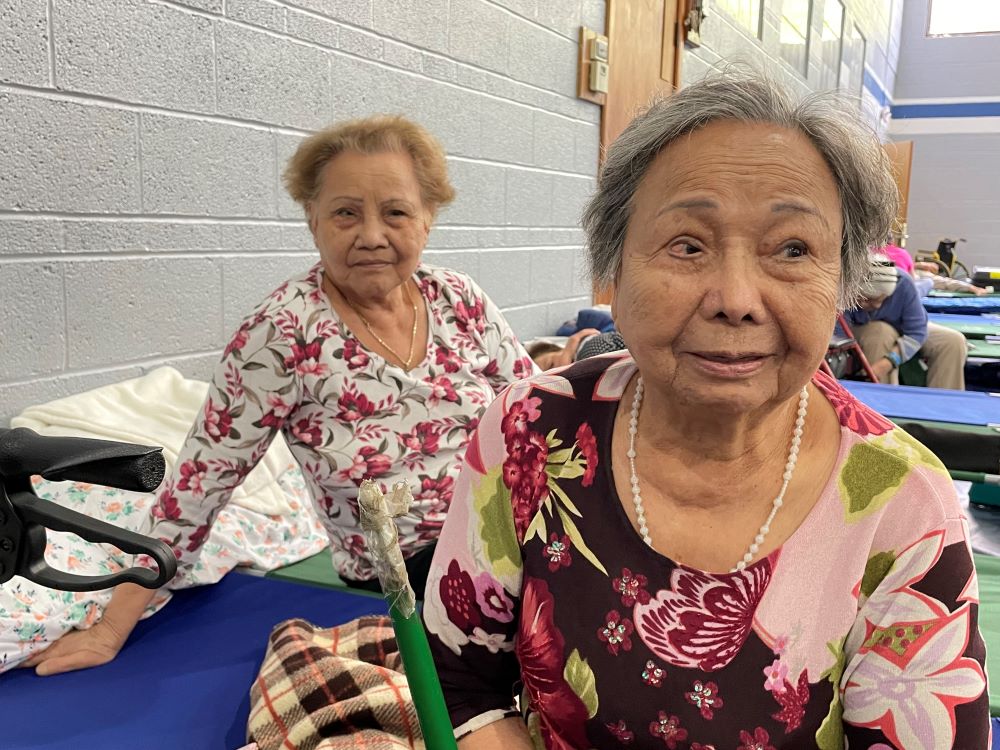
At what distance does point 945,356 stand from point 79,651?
4.81m

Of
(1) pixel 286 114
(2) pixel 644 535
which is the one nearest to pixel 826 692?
(2) pixel 644 535

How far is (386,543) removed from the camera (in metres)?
0.50

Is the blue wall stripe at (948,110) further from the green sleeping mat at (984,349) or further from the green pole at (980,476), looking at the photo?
the green pole at (980,476)

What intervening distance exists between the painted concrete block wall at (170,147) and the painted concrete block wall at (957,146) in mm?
10777

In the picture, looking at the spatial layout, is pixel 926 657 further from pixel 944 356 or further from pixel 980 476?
pixel 944 356

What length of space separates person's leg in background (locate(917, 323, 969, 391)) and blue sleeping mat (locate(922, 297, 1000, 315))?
196 cm

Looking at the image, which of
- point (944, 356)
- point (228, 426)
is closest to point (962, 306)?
point (944, 356)

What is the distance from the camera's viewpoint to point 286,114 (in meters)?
2.53

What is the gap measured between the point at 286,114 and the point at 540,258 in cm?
181

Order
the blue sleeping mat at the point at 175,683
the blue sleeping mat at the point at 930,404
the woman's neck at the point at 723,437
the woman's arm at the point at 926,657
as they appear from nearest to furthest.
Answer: the woman's arm at the point at 926,657, the woman's neck at the point at 723,437, the blue sleeping mat at the point at 175,683, the blue sleeping mat at the point at 930,404

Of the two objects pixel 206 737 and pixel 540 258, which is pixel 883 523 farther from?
pixel 540 258

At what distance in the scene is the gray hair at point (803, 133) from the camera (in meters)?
0.91

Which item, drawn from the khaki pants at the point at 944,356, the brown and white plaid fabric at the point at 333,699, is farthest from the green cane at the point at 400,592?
the khaki pants at the point at 944,356

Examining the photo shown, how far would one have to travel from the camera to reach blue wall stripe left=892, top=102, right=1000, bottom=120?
12.0 metres
